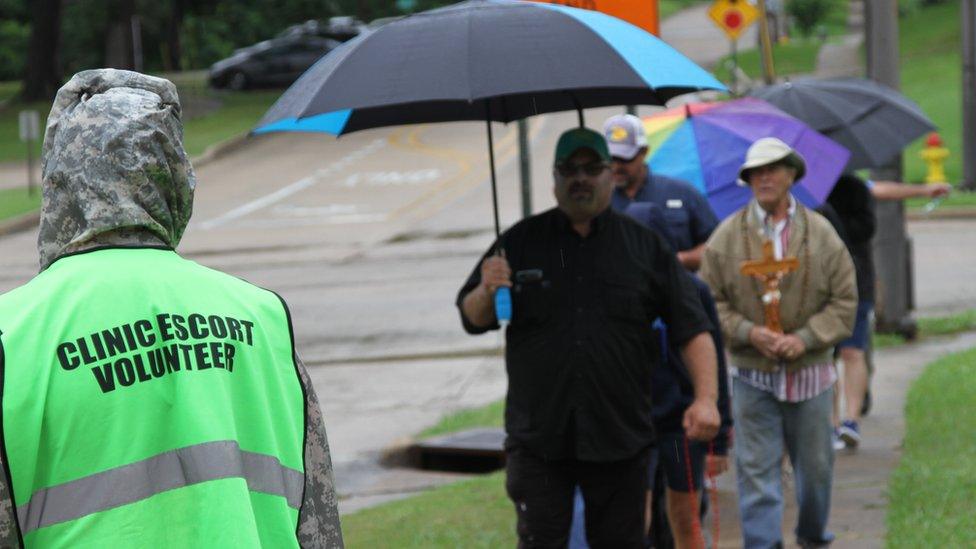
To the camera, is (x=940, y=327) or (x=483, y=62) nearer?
(x=483, y=62)

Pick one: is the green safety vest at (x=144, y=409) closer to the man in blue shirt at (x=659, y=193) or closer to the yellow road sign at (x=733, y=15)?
the man in blue shirt at (x=659, y=193)

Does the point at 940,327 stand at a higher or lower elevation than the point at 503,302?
lower

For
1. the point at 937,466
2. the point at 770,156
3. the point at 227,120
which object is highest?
the point at 770,156

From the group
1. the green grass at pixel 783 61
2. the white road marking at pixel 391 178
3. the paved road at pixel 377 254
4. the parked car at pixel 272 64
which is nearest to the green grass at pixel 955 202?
the paved road at pixel 377 254

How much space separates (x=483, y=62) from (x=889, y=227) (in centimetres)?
864

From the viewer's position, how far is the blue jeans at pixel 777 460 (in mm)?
6699

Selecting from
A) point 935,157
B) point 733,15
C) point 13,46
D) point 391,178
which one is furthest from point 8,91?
point 733,15

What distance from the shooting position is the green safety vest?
95.3 inches

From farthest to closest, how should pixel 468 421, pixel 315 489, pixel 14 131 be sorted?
pixel 14 131 → pixel 468 421 → pixel 315 489

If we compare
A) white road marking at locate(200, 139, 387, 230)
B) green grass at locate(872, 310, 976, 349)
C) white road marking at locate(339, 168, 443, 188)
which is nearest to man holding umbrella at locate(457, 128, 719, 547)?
green grass at locate(872, 310, 976, 349)

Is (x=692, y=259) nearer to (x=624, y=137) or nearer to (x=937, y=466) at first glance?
(x=624, y=137)

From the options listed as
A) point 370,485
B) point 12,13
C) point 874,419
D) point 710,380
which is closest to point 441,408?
point 370,485

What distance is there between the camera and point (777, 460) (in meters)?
6.77

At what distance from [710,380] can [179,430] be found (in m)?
3.36
